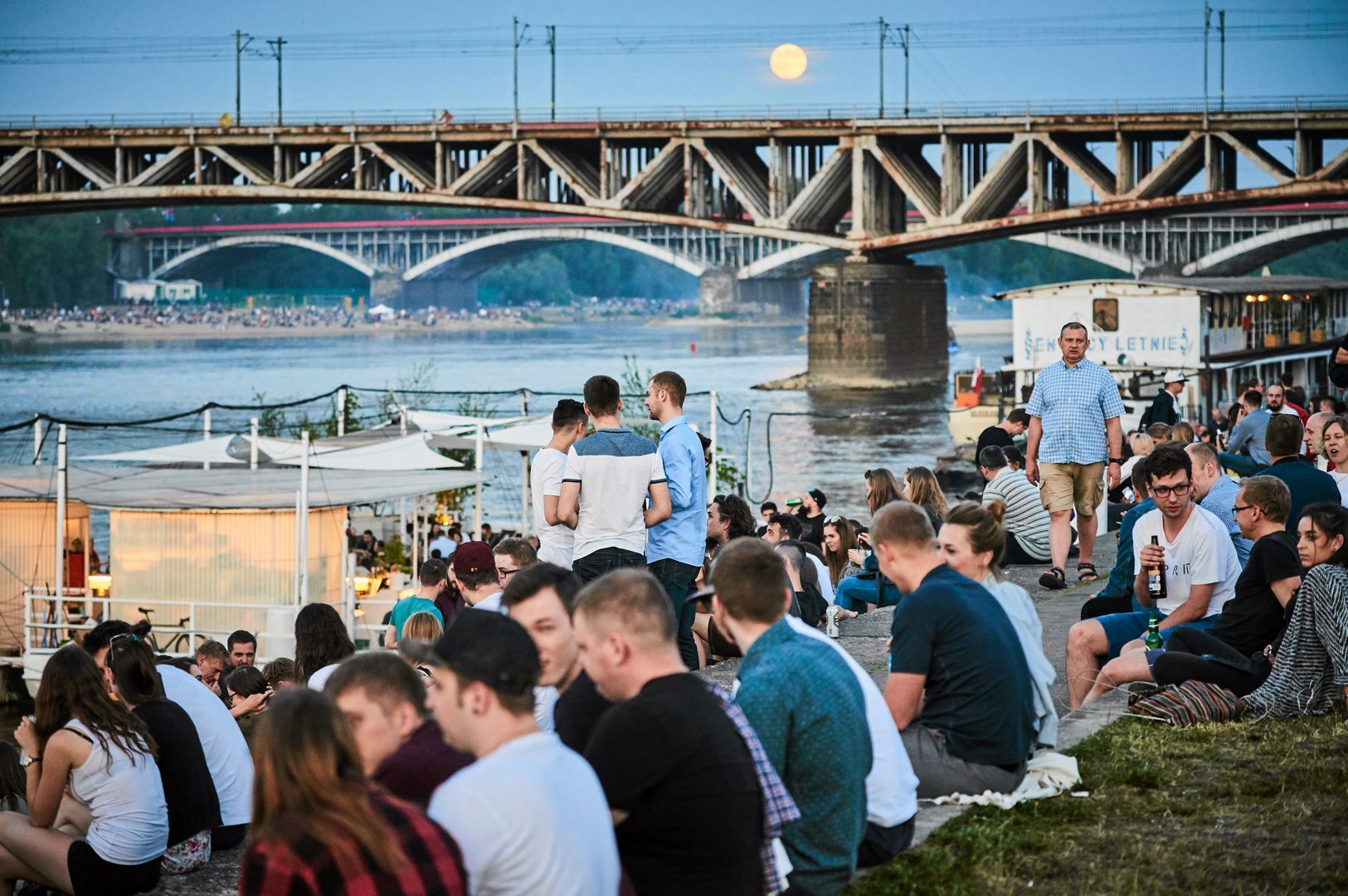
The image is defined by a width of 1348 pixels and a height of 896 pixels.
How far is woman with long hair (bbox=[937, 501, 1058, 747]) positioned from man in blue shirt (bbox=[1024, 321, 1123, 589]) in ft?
15.2

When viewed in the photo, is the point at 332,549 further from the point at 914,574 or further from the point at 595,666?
the point at 595,666

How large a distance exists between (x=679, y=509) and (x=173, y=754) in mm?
3248

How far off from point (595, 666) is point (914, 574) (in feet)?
6.02

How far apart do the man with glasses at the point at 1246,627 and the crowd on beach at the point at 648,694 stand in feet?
0.04

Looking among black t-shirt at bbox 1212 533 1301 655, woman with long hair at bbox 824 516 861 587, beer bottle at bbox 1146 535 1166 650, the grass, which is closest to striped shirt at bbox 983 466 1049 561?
woman with long hair at bbox 824 516 861 587

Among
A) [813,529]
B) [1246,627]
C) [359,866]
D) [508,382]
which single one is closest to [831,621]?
[1246,627]

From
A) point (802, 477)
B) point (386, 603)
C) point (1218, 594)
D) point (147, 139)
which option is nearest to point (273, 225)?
point (147, 139)

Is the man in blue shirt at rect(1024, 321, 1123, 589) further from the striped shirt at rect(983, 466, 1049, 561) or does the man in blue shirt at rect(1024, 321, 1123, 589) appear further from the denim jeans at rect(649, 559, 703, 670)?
the denim jeans at rect(649, 559, 703, 670)

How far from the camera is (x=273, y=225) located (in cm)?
11800

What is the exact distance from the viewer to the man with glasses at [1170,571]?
724cm

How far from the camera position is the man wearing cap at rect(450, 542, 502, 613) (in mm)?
7523

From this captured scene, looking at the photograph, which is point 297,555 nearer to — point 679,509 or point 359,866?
point 679,509

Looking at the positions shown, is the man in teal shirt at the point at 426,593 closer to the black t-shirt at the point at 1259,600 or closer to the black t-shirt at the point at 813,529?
the black t-shirt at the point at 813,529

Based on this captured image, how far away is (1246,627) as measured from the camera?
687 cm
